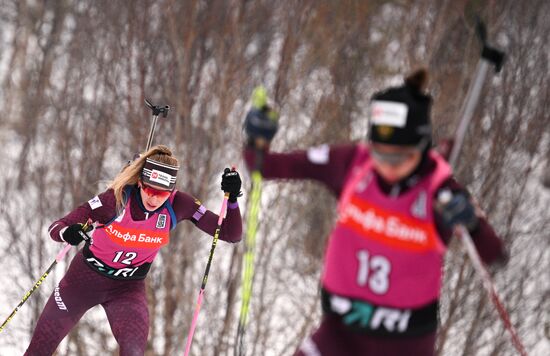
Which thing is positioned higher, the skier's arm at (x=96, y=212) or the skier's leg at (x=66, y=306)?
the skier's arm at (x=96, y=212)

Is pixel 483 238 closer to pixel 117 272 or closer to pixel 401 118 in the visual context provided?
pixel 401 118

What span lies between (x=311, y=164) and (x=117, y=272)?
2.10 metres

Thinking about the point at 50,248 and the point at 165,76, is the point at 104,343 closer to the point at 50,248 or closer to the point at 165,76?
the point at 50,248

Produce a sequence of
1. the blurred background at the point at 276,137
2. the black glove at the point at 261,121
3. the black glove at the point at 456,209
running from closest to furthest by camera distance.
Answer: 1. the black glove at the point at 456,209
2. the black glove at the point at 261,121
3. the blurred background at the point at 276,137

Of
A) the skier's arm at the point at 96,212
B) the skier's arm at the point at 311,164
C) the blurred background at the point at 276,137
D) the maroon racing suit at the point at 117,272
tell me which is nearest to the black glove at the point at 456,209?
the skier's arm at the point at 311,164

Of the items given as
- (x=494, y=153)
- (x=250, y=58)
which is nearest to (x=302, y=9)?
(x=250, y=58)

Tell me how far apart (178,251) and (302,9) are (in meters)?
3.31

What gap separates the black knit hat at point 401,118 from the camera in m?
2.44

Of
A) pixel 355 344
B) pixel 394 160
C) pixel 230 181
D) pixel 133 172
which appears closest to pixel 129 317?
pixel 133 172

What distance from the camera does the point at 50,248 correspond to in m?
10.4

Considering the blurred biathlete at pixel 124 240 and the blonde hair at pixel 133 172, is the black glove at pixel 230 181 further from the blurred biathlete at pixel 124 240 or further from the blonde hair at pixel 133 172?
the blonde hair at pixel 133 172

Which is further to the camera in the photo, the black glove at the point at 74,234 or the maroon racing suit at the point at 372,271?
the black glove at the point at 74,234

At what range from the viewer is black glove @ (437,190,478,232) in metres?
2.30

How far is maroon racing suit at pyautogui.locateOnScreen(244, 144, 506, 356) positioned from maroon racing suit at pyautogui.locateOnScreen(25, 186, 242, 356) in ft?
5.56
